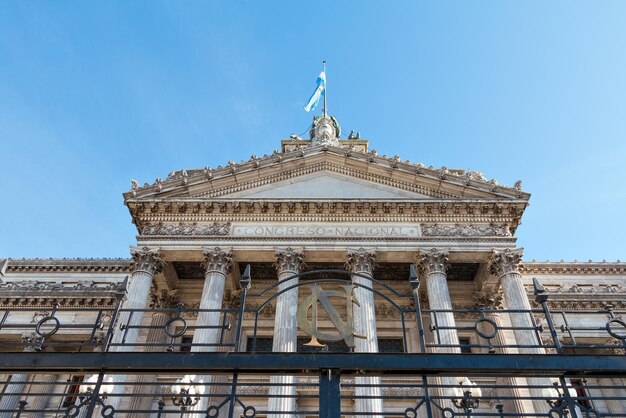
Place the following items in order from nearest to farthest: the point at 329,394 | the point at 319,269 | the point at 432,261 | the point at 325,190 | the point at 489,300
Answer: the point at 329,394 < the point at 432,261 < the point at 319,269 < the point at 489,300 < the point at 325,190

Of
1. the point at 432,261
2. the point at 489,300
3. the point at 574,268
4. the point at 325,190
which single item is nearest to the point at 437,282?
the point at 432,261

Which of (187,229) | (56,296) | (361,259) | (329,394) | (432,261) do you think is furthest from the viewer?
(56,296)

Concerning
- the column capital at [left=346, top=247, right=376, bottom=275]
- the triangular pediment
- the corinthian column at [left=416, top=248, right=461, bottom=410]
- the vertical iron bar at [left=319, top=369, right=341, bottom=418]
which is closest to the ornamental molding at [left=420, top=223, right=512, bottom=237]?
the corinthian column at [left=416, top=248, right=461, bottom=410]

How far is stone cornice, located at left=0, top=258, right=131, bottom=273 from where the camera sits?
2911 cm

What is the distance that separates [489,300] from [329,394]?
18.0 metres

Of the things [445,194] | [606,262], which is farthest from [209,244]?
[606,262]

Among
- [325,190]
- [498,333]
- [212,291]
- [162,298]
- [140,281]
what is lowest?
[498,333]

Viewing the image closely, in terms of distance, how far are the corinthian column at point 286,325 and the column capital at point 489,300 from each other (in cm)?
817

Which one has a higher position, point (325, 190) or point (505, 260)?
point (325, 190)

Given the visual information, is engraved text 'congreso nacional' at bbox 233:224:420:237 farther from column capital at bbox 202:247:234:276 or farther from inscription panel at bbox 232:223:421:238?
column capital at bbox 202:247:234:276

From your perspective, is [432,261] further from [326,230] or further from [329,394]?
[329,394]

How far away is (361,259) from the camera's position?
67.6 feet

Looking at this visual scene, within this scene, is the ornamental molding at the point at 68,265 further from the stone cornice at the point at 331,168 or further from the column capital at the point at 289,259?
the column capital at the point at 289,259

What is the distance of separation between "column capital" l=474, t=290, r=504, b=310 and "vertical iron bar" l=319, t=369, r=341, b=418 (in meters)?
17.3
